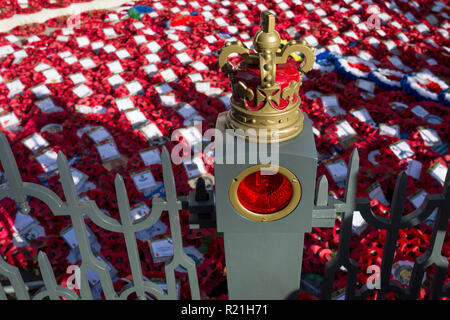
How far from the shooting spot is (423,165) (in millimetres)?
4469

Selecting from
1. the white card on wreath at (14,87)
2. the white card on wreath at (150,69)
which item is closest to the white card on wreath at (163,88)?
the white card on wreath at (150,69)

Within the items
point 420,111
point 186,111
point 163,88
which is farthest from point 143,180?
point 420,111

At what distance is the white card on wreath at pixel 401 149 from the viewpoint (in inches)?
181

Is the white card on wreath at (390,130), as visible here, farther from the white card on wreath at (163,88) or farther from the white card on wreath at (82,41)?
the white card on wreath at (82,41)

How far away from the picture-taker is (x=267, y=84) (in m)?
1.50

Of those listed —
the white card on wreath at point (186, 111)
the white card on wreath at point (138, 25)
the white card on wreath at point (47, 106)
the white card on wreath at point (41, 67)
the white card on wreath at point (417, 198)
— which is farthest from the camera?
the white card on wreath at point (138, 25)

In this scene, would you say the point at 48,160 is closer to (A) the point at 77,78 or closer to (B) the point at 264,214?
(A) the point at 77,78

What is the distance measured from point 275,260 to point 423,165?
3359mm

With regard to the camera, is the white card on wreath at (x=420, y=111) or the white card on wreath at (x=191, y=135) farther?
the white card on wreath at (x=420, y=111)

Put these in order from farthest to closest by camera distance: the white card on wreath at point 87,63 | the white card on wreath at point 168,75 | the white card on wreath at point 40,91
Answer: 1. the white card on wreath at point 87,63
2. the white card on wreath at point 168,75
3. the white card on wreath at point 40,91

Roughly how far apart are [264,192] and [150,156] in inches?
129

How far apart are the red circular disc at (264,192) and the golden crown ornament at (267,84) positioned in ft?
0.69
